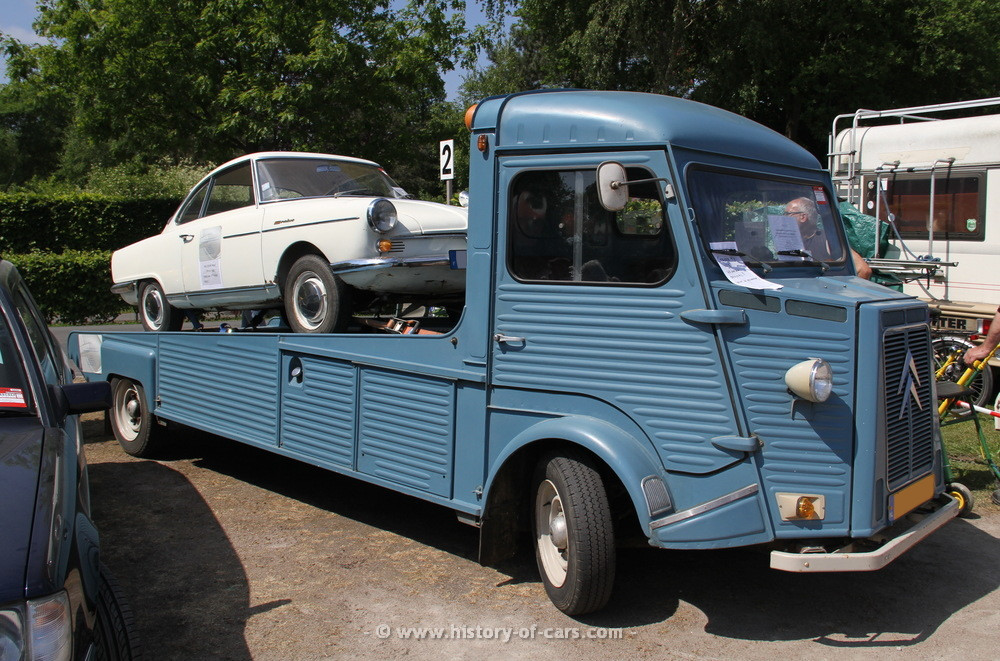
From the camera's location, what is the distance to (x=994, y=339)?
5762 millimetres

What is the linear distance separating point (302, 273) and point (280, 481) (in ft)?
5.91

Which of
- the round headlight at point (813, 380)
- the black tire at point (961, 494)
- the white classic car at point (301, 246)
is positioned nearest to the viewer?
the round headlight at point (813, 380)

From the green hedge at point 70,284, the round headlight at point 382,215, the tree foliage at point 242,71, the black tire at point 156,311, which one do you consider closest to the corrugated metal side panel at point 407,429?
the round headlight at point 382,215

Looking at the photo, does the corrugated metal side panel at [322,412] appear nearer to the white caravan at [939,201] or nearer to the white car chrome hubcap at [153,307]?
the white car chrome hubcap at [153,307]

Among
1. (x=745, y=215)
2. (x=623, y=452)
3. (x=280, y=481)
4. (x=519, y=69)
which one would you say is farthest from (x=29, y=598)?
(x=519, y=69)

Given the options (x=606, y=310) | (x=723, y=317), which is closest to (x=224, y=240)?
(x=606, y=310)

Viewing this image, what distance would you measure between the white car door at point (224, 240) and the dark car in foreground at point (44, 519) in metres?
2.40

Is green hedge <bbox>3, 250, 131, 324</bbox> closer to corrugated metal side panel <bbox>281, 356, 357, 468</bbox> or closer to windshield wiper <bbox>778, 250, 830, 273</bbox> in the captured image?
corrugated metal side panel <bbox>281, 356, 357, 468</bbox>

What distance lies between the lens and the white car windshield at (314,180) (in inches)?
258

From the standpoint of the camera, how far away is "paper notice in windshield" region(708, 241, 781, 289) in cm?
386

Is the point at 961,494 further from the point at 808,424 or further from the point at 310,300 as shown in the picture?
the point at 310,300

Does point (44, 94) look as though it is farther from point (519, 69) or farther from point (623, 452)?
point (519, 69)

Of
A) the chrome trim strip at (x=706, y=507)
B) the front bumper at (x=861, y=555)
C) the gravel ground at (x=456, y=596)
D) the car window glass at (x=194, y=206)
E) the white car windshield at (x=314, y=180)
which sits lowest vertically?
the gravel ground at (x=456, y=596)

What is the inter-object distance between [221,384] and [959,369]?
6.92 metres
